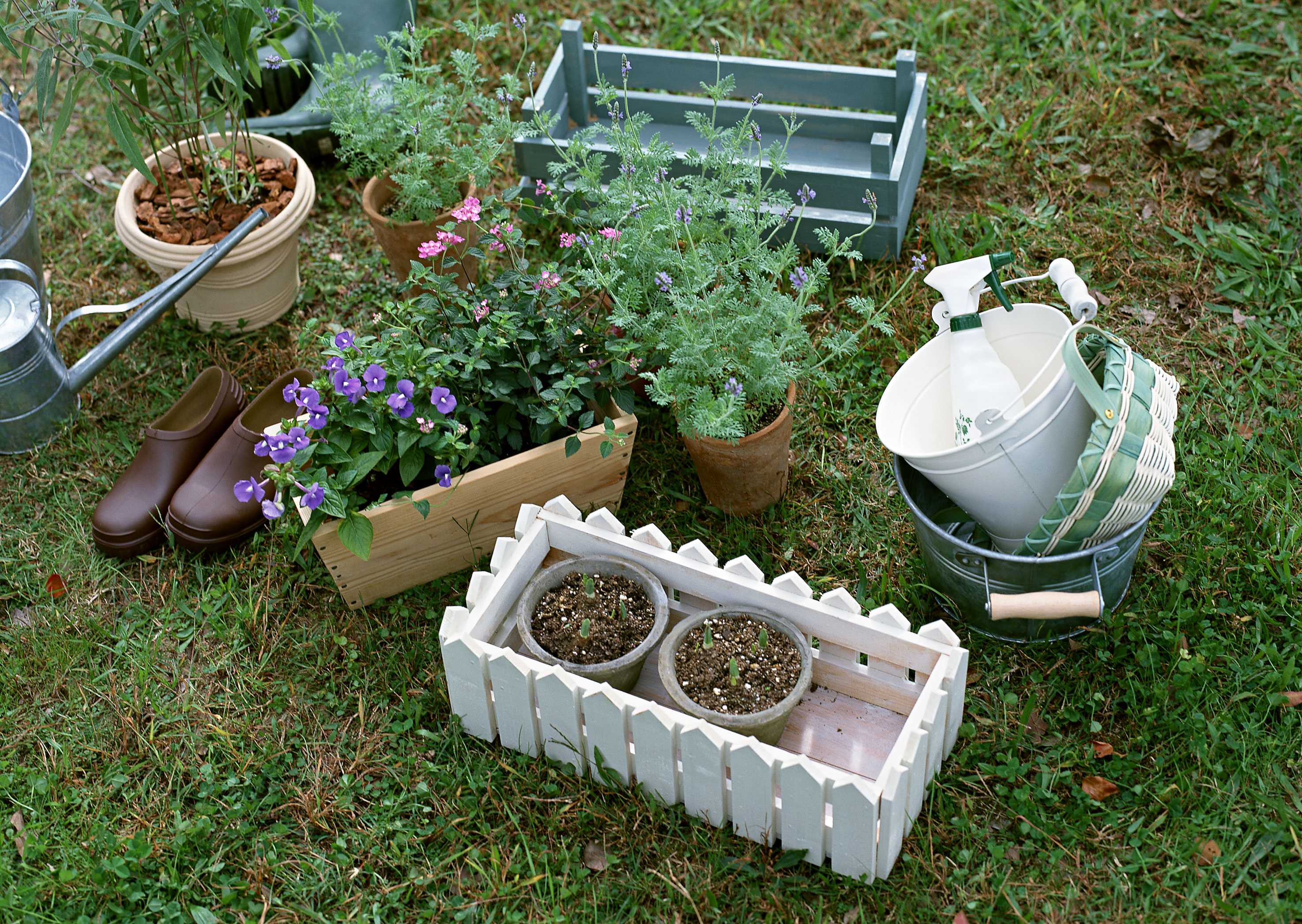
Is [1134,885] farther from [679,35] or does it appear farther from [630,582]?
[679,35]

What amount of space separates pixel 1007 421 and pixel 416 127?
193 centimetres

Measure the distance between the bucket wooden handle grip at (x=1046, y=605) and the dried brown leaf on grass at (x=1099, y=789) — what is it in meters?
0.39

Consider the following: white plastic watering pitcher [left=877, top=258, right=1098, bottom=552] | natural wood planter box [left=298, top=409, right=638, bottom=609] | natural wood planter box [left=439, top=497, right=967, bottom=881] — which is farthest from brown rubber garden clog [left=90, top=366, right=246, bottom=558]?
white plastic watering pitcher [left=877, top=258, right=1098, bottom=552]

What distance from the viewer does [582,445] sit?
109 inches

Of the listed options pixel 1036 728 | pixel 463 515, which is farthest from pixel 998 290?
pixel 463 515

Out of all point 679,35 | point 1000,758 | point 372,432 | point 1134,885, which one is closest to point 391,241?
point 372,432

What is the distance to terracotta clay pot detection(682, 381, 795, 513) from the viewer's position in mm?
2746

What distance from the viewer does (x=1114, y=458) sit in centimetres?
218

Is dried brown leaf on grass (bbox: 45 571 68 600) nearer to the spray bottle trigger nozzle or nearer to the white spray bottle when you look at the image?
the white spray bottle

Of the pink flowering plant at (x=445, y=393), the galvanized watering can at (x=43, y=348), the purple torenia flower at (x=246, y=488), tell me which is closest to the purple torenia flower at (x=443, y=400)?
the pink flowering plant at (x=445, y=393)

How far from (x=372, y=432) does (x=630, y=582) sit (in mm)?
687

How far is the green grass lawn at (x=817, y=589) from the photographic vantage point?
90.5 inches

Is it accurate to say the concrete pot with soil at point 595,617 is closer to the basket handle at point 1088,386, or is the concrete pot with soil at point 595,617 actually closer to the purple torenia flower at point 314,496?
the purple torenia flower at point 314,496

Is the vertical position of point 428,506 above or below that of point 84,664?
above
